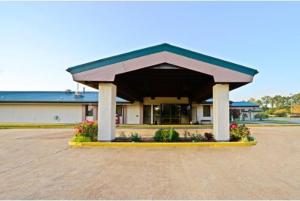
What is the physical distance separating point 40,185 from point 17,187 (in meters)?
0.43

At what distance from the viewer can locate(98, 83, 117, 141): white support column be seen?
404 inches

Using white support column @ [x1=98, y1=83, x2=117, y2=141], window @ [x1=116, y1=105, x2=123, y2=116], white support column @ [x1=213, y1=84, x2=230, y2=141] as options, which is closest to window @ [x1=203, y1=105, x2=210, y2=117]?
window @ [x1=116, y1=105, x2=123, y2=116]

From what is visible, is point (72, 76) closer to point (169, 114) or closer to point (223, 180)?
point (223, 180)

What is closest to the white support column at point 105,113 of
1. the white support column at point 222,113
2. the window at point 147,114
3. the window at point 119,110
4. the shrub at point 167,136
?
the shrub at point 167,136

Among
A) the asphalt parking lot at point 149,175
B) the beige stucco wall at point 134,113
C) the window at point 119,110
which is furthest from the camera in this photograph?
the window at point 119,110

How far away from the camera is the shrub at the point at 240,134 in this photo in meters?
10.5

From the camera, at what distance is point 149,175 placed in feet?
17.5

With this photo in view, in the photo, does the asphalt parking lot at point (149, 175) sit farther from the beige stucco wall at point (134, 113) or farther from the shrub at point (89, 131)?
the beige stucco wall at point (134, 113)

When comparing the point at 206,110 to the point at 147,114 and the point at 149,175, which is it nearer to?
the point at 147,114

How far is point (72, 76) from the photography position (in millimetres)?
10211

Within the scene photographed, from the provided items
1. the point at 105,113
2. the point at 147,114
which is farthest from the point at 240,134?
the point at 147,114

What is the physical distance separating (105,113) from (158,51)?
3939mm

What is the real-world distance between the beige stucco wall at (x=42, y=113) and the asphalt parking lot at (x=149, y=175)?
66.5 ft

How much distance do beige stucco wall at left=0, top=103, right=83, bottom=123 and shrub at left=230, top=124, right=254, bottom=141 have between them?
2141 cm
